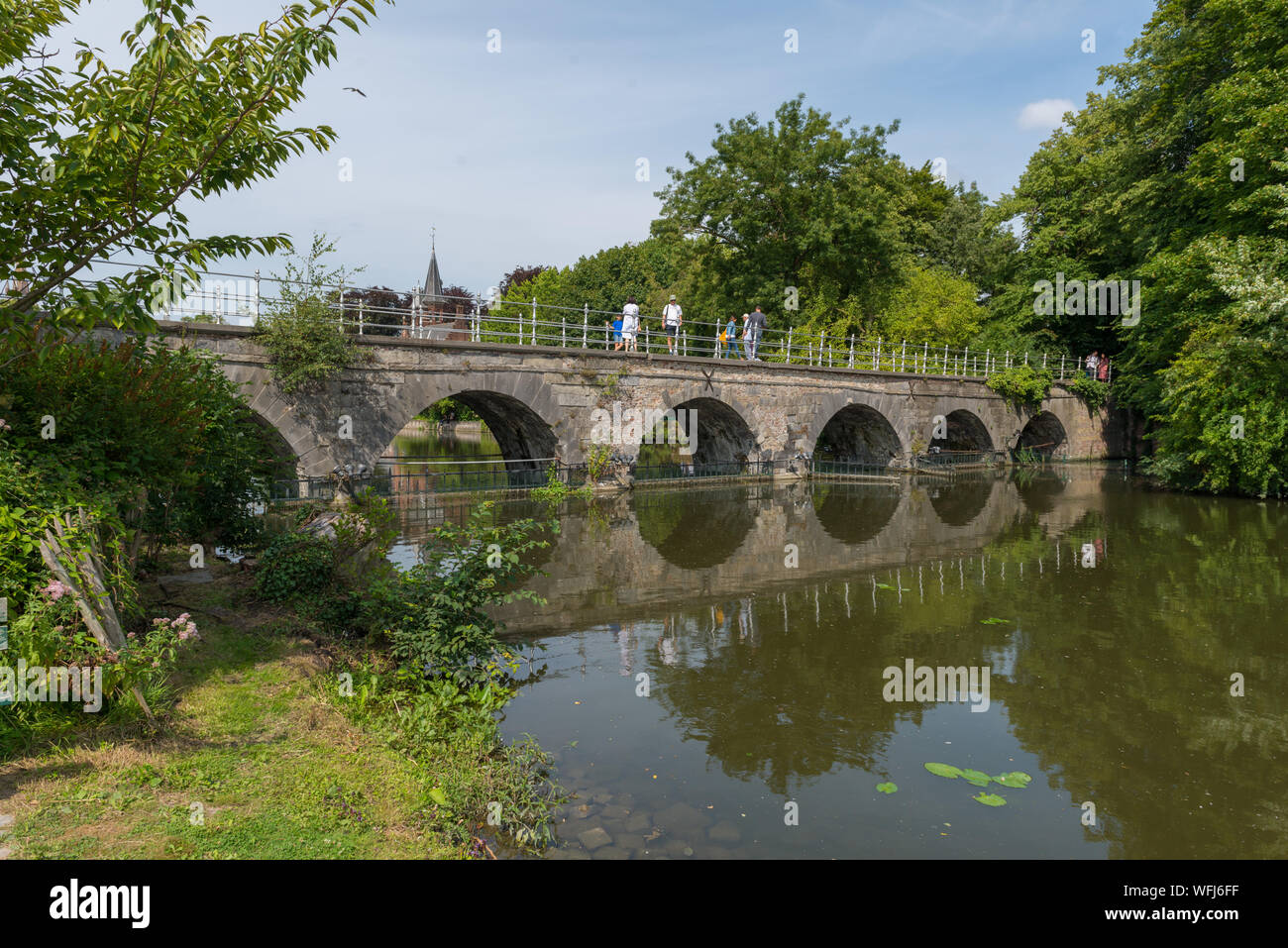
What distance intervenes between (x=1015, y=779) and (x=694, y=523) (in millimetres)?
9924

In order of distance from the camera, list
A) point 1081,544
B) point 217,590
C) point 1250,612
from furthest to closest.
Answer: point 1081,544, point 1250,612, point 217,590

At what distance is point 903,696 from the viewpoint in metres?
6.63

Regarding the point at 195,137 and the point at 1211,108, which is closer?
the point at 195,137

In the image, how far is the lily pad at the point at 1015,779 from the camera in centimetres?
512

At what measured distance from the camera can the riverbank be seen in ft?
11.9

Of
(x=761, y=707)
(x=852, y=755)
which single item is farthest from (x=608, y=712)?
(x=852, y=755)

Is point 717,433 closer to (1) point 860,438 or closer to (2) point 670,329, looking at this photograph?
(2) point 670,329

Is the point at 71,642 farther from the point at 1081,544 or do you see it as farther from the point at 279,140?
the point at 1081,544

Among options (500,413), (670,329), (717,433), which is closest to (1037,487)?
(717,433)

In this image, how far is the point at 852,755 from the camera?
548 centimetres

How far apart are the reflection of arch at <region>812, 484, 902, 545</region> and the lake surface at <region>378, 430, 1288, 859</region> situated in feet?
2.11

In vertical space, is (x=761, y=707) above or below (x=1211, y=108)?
below
